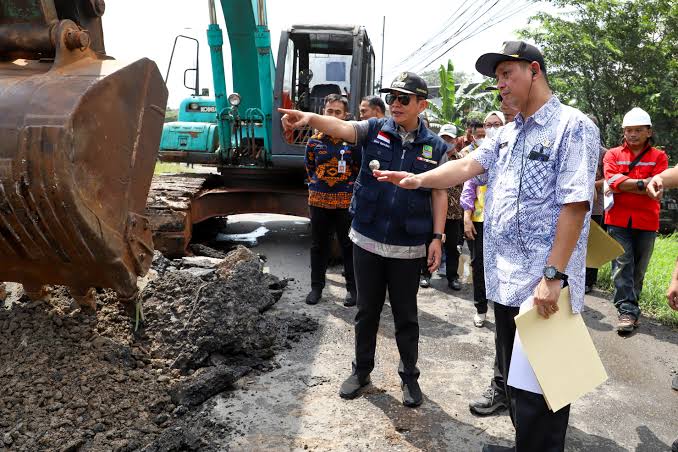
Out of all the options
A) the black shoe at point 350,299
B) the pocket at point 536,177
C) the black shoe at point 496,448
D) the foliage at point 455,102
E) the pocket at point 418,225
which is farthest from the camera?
the foliage at point 455,102

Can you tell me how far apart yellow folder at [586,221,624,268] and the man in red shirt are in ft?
8.40

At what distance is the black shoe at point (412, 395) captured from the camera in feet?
11.2

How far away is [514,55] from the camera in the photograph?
2289mm

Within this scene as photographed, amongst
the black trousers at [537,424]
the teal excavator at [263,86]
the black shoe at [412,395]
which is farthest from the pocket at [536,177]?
the teal excavator at [263,86]

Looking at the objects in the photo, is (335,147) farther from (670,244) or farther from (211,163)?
(670,244)

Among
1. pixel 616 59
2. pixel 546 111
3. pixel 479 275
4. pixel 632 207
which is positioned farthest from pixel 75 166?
pixel 616 59

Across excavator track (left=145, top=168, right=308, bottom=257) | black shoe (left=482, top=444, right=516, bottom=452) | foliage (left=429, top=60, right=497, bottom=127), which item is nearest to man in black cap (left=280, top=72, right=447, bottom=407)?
black shoe (left=482, top=444, right=516, bottom=452)

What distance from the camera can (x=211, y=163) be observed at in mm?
8023

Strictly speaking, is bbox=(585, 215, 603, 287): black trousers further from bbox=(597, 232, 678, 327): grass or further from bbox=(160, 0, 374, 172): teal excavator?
bbox=(160, 0, 374, 172): teal excavator

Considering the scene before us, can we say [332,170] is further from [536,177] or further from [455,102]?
[455,102]

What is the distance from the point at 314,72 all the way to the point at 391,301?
5727 millimetres

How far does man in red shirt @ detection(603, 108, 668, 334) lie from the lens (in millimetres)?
4914

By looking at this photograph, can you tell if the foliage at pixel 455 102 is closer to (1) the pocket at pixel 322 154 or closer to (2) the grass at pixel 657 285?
(2) the grass at pixel 657 285

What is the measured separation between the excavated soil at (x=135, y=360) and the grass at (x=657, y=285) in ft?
11.1
